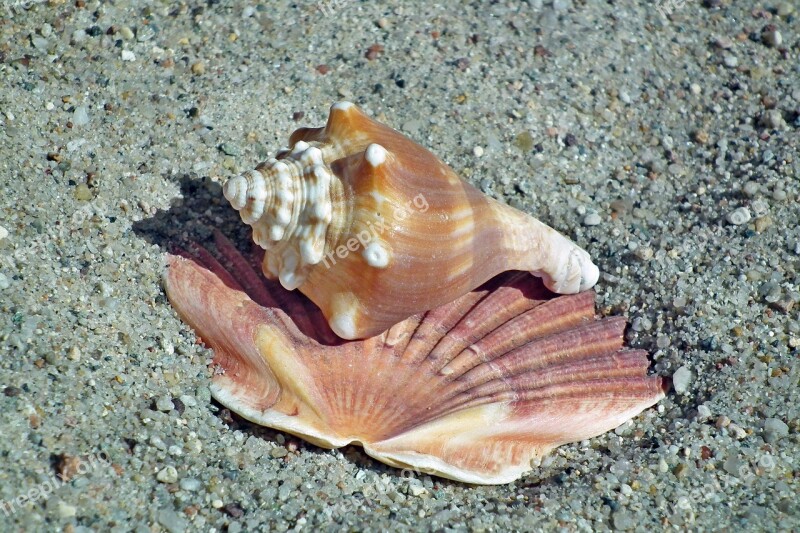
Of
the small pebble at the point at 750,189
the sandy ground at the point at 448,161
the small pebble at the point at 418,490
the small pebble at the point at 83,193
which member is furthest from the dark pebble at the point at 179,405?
the small pebble at the point at 750,189

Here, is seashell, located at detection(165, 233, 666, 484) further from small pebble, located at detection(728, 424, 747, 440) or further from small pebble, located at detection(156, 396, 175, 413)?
small pebble, located at detection(728, 424, 747, 440)

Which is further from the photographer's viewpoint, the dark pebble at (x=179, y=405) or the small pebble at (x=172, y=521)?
the dark pebble at (x=179, y=405)

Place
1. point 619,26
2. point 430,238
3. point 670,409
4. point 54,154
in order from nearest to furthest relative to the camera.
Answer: point 430,238 → point 670,409 → point 54,154 → point 619,26

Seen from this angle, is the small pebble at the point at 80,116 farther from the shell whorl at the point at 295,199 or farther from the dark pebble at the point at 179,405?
the dark pebble at the point at 179,405

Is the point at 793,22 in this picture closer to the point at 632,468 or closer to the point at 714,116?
the point at 714,116

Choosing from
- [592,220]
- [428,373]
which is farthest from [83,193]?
[592,220]

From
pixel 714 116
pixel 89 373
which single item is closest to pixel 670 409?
pixel 714 116
